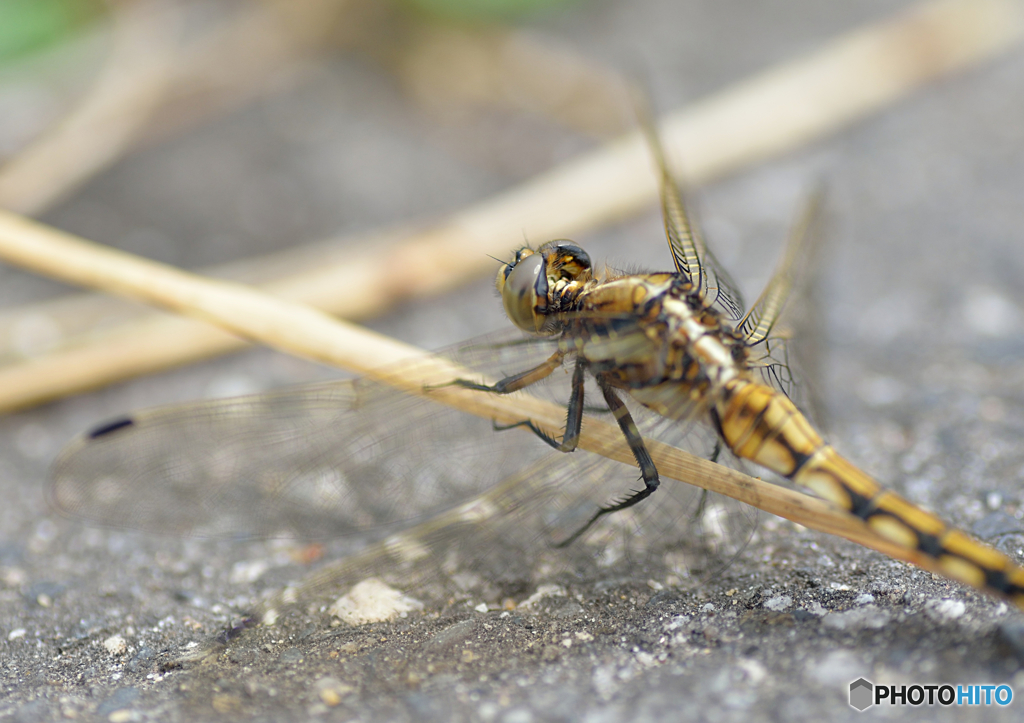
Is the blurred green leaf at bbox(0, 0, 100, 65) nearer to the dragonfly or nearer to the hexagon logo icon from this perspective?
the dragonfly

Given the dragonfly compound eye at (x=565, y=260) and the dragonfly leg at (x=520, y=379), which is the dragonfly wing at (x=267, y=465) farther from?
the dragonfly compound eye at (x=565, y=260)

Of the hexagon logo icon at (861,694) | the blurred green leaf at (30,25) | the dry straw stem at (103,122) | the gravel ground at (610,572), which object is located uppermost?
the blurred green leaf at (30,25)

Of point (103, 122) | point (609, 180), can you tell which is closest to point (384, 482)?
point (609, 180)

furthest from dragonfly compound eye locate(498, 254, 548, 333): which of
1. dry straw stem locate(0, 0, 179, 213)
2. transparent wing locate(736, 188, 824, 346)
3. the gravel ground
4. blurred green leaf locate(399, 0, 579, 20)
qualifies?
blurred green leaf locate(399, 0, 579, 20)

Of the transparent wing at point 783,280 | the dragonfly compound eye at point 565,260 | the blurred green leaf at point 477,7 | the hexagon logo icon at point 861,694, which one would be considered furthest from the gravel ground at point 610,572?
the dragonfly compound eye at point 565,260

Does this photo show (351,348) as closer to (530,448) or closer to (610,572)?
(530,448)

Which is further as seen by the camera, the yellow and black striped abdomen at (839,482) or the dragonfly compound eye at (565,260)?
the dragonfly compound eye at (565,260)

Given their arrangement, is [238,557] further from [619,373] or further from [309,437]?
[619,373]
